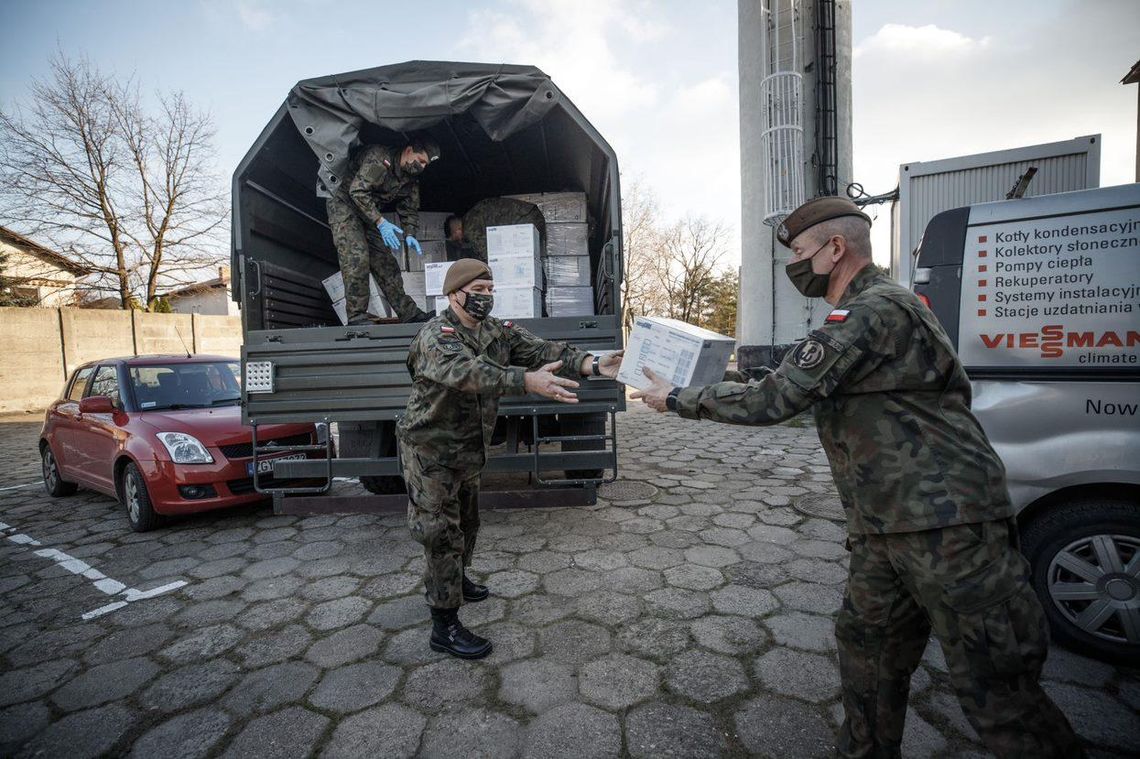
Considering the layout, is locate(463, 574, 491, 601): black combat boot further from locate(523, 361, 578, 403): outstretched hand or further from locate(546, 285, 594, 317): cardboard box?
locate(546, 285, 594, 317): cardboard box

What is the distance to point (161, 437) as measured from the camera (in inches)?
175

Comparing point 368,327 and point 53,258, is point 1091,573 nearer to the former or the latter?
point 368,327

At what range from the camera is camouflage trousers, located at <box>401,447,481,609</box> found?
8.61ft

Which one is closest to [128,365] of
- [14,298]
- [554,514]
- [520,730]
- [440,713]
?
[554,514]

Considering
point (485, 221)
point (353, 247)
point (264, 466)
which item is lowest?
point (264, 466)

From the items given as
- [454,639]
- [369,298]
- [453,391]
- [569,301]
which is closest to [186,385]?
[369,298]

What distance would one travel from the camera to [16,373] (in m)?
12.6

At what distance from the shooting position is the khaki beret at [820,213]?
5.76 feet

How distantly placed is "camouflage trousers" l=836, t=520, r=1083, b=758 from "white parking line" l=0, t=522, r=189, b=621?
3.83m

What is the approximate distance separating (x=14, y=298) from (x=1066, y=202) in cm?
2870

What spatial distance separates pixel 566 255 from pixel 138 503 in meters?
4.24

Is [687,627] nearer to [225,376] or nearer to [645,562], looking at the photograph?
[645,562]

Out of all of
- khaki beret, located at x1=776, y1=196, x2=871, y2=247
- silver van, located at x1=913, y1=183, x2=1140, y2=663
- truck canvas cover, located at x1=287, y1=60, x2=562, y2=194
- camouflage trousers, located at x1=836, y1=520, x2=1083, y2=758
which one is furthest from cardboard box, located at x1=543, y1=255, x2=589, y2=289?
camouflage trousers, located at x1=836, y1=520, x2=1083, y2=758

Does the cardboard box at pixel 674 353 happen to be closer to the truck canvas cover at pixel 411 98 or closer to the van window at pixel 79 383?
the truck canvas cover at pixel 411 98
